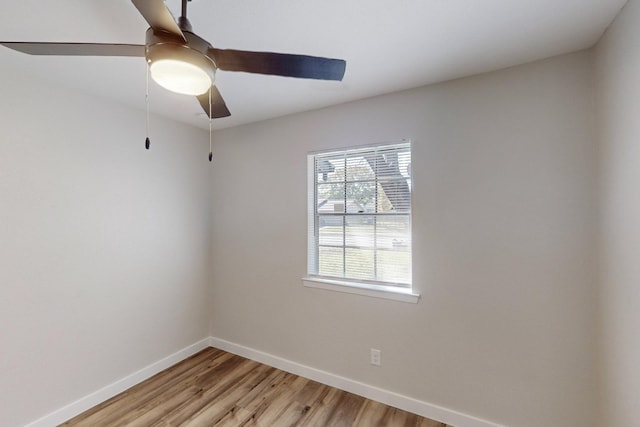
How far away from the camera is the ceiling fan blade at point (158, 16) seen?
2.74 feet

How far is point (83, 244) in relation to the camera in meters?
2.13

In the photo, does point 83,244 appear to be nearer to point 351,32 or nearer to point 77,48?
point 77,48

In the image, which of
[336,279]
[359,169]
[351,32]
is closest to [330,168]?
[359,169]

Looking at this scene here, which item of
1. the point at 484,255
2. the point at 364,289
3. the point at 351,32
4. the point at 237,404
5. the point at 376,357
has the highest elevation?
the point at 351,32

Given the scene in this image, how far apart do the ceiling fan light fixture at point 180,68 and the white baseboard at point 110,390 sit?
243 cm

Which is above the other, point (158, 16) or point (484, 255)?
point (158, 16)

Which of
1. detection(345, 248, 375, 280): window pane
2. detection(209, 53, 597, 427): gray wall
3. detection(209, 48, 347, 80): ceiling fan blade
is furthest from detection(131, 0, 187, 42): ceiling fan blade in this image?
detection(345, 248, 375, 280): window pane

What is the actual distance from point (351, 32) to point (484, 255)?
1.60m

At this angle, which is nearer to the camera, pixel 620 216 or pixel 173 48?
pixel 173 48

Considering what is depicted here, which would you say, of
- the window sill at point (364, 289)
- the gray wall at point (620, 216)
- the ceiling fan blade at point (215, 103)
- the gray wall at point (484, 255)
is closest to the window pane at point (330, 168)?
the gray wall at point (484, 255)

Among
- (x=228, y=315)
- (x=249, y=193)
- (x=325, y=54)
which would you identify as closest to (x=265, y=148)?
(x=249, y=193)

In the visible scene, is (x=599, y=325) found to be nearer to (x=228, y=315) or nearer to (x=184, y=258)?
(x=228, y=315)

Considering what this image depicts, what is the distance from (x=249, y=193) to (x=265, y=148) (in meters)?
0.49

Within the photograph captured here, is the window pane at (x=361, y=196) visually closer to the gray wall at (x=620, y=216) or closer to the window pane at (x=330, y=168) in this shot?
the window pane at (x=330, y=168)
